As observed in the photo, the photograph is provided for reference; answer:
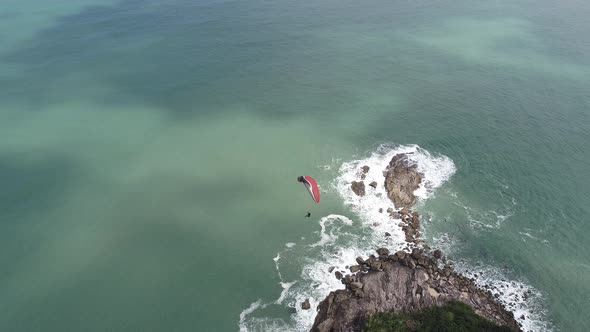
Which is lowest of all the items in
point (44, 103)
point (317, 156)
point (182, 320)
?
point (182, 320)

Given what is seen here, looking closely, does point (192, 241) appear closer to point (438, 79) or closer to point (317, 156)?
point (317, 156)

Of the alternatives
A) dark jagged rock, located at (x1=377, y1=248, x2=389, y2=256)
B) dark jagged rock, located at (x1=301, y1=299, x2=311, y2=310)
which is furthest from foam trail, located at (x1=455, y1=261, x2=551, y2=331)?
dark jagged rock, located at (x1=301, y1=299, x2=311, y2=310)

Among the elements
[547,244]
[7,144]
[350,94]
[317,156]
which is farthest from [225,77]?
[547,244]

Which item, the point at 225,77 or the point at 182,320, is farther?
the point at 225,77

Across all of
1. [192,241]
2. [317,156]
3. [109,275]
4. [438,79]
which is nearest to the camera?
[109,275]

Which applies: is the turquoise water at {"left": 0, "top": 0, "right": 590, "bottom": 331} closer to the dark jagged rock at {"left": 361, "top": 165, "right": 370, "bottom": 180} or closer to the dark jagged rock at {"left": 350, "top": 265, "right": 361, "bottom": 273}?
the dark jagged rock at {"left": 361, "top": 165, "right": 370, "bottom": 180}

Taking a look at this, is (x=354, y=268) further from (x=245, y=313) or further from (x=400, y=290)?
(x=245, y=313)
